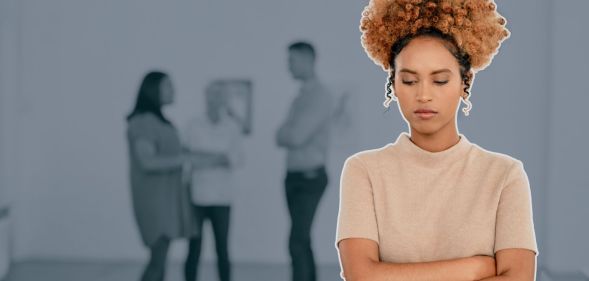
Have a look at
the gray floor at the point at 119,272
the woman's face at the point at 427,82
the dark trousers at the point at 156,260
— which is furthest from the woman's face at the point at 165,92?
Result: the woman's face at the point at 427,82

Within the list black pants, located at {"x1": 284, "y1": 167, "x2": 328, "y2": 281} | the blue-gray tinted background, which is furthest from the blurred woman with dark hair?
the blue-gray tinted background

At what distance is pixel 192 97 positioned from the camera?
696 cm

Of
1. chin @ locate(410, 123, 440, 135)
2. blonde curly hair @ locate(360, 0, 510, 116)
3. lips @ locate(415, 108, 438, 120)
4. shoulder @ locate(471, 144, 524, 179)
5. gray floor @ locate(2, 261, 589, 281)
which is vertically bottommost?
gray floor @ locate(2, 261, 589, 281)

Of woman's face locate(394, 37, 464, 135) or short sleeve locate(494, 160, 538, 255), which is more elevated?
woman's face locate(394, 37, 464, 135)

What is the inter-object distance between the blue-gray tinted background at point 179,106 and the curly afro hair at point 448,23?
16.3 feet

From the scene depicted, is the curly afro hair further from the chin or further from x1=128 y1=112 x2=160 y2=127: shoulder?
x1=128 y1=112 x2=160 y2=127: shoulder

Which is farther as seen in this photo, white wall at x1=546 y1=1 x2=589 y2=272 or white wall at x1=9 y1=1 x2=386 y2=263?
white wall at x1=9 y1=1 x2=386 y2=263

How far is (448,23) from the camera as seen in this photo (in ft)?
5.26

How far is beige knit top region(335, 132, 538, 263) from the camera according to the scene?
1.62 m

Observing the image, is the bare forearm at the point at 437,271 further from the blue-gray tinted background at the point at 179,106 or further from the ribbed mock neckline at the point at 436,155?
the blue-gray tinted background at the point at 179,106

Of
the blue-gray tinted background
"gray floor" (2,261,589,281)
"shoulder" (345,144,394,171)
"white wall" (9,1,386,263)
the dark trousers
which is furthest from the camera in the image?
"white wall" (9,1,386,263)

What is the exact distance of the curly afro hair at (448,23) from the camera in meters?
1.60

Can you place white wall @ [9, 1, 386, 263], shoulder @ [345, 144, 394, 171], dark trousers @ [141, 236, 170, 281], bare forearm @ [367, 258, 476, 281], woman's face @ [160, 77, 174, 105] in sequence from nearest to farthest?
bare forearm @ [367, 258, 476, 281]
shoulder @ [345, 144, 394, 171]
woman's face @ [160, 77, 174, 105]
dark trousers @ [141, 236, 170, 281]
white wall @ [9, 1, 386, 263]

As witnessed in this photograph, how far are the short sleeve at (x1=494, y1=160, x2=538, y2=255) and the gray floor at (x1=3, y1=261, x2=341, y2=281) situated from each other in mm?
4800
